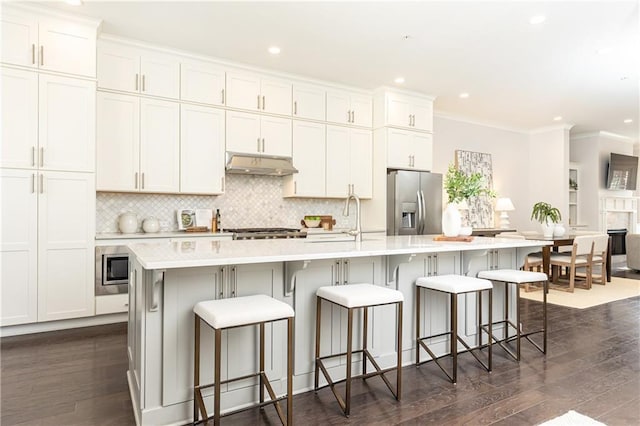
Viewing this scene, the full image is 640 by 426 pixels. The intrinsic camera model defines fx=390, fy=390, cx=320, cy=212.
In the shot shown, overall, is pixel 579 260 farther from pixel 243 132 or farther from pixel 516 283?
pixel 243 132

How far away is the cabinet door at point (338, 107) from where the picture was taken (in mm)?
5434

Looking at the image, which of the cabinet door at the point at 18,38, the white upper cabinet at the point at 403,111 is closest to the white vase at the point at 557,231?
the white upper cabinet at the point at 403,111

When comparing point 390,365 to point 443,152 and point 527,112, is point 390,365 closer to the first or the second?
point 443,152

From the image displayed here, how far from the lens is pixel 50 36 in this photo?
11.7 ft

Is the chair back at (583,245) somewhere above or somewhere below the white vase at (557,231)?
below

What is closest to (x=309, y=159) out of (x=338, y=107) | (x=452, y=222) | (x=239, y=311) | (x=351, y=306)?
(x=338, y=107)

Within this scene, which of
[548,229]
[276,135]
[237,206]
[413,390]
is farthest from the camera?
[548,229]

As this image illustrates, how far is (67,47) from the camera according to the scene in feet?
11.9

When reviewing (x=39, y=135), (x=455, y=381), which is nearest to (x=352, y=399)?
(x=455, y=381)

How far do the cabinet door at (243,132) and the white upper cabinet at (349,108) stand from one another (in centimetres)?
110

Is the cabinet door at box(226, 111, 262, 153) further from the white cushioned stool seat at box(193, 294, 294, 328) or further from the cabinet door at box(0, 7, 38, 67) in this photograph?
the white cushioned stool seat at box(193, 294, 294, 328)

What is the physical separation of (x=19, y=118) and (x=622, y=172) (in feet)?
36.9

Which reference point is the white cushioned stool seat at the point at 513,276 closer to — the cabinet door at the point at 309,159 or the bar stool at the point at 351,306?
the bar stool at the point at 351,306

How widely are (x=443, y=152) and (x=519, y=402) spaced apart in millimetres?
5434
